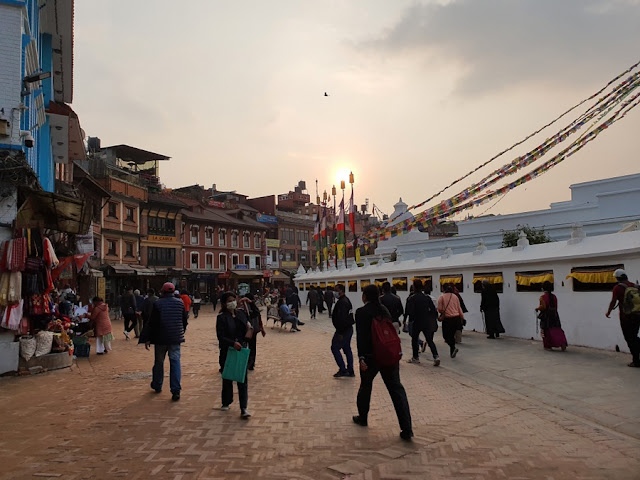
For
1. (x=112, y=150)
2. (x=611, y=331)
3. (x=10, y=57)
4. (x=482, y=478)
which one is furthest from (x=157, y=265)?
(x=482, y=478)

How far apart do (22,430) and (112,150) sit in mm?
43085

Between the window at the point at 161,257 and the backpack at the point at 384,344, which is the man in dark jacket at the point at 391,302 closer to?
the backpack at the point at 384,344

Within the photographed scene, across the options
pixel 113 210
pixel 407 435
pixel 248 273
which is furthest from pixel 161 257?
pixel 407 435

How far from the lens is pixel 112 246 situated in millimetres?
39188

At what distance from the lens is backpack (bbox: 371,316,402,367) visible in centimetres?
569

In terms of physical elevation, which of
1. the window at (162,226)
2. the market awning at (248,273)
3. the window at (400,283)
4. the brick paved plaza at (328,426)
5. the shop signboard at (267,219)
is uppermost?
the shop signboard at (267,219)

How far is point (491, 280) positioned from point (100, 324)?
10.6 meters

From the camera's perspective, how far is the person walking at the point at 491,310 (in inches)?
Answer: 552

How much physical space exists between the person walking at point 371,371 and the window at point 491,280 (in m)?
9.60

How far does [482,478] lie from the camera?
14.7 feet

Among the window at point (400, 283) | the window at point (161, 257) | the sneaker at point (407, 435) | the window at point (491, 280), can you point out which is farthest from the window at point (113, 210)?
the sneaker at point (407, 435)

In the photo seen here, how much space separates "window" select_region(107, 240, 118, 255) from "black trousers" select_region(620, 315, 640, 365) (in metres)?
36.2

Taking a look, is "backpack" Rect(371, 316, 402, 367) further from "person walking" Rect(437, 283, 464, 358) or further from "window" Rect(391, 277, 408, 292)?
"window" Rect(391, 277, 408, 292)

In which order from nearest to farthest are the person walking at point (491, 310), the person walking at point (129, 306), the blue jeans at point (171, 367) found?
the blue jeans at point (171, 367) → the person walking at point (491, 310) → the person walking at point (129, 306)
